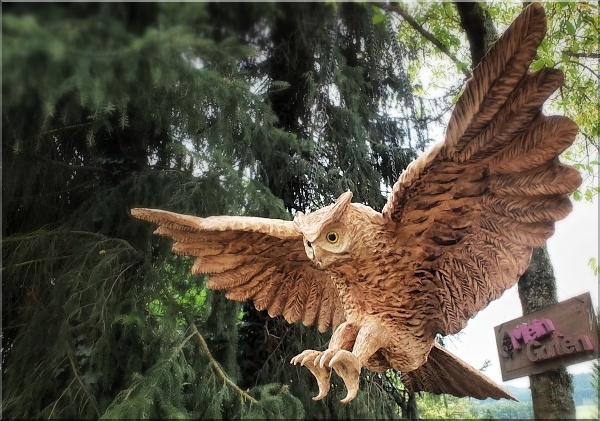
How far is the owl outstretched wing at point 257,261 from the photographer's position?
4.00 ft

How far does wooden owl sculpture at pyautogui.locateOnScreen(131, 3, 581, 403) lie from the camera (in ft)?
2.90

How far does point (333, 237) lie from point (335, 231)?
0.01 meters

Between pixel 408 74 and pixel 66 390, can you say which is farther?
pixel 408 74

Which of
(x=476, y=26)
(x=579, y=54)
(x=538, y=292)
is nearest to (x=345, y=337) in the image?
(x=538, y=292)

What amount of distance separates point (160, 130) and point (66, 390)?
3.20ft

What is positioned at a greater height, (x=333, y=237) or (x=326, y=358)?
(x=333, y=237)

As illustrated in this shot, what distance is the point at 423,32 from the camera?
220cm

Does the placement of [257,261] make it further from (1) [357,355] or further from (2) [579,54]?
(2) [579,54]

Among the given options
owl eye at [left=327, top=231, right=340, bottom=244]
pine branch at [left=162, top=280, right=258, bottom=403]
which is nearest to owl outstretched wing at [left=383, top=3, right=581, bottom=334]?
owl eye at [left=327, top=231, right=340, bottom=244]

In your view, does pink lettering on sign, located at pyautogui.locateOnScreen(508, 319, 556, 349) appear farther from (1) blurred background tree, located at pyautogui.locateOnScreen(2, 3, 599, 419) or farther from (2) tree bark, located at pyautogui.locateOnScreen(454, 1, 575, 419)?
(1) blurred background tree, located at pyautogui.locateOnScreen(2, 3, 599, 419)

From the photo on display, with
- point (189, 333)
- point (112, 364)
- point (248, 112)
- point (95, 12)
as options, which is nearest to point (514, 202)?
point (95, 12)

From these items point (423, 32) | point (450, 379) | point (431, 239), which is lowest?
point (450, 379)

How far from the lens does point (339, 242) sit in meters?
1.07

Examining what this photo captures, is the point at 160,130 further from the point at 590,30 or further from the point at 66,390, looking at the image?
the point at 590,30
